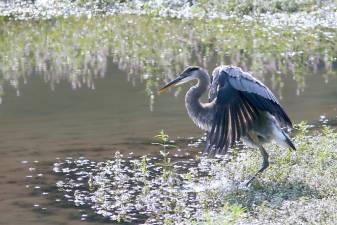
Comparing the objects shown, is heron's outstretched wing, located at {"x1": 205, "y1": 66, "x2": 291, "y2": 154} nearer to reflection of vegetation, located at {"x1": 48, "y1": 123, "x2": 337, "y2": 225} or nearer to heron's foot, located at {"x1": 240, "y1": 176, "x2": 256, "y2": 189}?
heron's foot, located at {"x1": 240, "y1": 176, "x2": 256, "y2": 189}

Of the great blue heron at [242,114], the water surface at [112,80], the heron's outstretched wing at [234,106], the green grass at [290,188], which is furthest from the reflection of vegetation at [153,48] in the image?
the heron's outstretched wing at [234,106]

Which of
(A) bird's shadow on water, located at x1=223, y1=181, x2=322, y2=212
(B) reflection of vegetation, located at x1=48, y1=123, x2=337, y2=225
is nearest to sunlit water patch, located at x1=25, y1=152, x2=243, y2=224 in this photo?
(B) reflection of vegetation, located at x1=48, y1=123, x2=337, y2=225

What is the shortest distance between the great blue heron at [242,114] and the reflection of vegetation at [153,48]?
5436 millimetres

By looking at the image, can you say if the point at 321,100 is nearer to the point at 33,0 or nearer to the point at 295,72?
the point at 295,72

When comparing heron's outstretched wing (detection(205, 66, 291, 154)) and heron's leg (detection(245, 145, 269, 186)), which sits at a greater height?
heron's outstretched wing (detection(205, 66, 291, 154))

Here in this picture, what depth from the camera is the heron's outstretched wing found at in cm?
875

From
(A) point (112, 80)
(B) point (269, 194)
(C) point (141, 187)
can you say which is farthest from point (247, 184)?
(A) point (112, 80)

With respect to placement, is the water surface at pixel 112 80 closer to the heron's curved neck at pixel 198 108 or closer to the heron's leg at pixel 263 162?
the heron's curved neck at pixel 198 108

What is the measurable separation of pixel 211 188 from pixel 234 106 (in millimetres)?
816

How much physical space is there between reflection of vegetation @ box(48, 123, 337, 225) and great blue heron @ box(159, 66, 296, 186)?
31 centimetres

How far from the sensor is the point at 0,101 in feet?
48.0

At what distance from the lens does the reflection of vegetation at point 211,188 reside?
304 inches

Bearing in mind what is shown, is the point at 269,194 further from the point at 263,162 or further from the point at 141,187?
the point at 141,187

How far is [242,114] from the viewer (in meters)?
8.90
